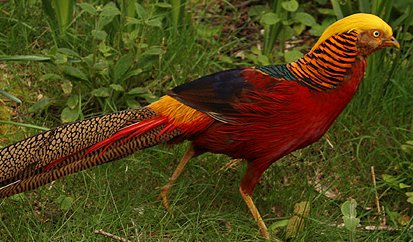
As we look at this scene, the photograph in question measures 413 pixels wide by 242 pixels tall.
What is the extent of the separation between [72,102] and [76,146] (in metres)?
0.81

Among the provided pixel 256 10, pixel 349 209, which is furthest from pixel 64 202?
pixel 256 10

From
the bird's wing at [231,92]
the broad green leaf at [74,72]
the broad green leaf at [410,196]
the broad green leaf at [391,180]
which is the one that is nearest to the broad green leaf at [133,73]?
the broad green leaf at [74,72]

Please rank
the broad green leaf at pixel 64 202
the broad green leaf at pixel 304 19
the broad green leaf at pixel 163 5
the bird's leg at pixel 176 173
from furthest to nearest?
the broad green leaf at pixel 304 19, the broad green leaf at pixel 163 5, the bird's leg at pixel 176 173, the broad green leaf at pixel 64 202

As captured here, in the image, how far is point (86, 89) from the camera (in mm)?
4301

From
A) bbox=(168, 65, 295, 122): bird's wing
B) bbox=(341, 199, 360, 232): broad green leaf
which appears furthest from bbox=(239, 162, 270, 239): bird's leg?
bbox=(341, 199, 360, 232): broad green leaf

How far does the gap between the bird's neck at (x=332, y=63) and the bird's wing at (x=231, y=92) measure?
0.09 meters

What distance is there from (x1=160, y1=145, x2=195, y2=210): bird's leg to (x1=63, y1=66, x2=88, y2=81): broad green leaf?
28.3 inches

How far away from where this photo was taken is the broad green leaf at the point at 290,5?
4.42m

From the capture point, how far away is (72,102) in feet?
13.6

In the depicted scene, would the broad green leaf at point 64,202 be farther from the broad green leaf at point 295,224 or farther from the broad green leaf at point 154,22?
the broad green leaf at point 154,22

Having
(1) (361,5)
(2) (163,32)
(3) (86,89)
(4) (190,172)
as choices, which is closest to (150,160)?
(4) (190,172)

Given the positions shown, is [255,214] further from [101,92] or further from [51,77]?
[51,77]

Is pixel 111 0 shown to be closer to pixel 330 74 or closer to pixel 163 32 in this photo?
pixel 163 32

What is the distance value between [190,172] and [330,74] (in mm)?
910
